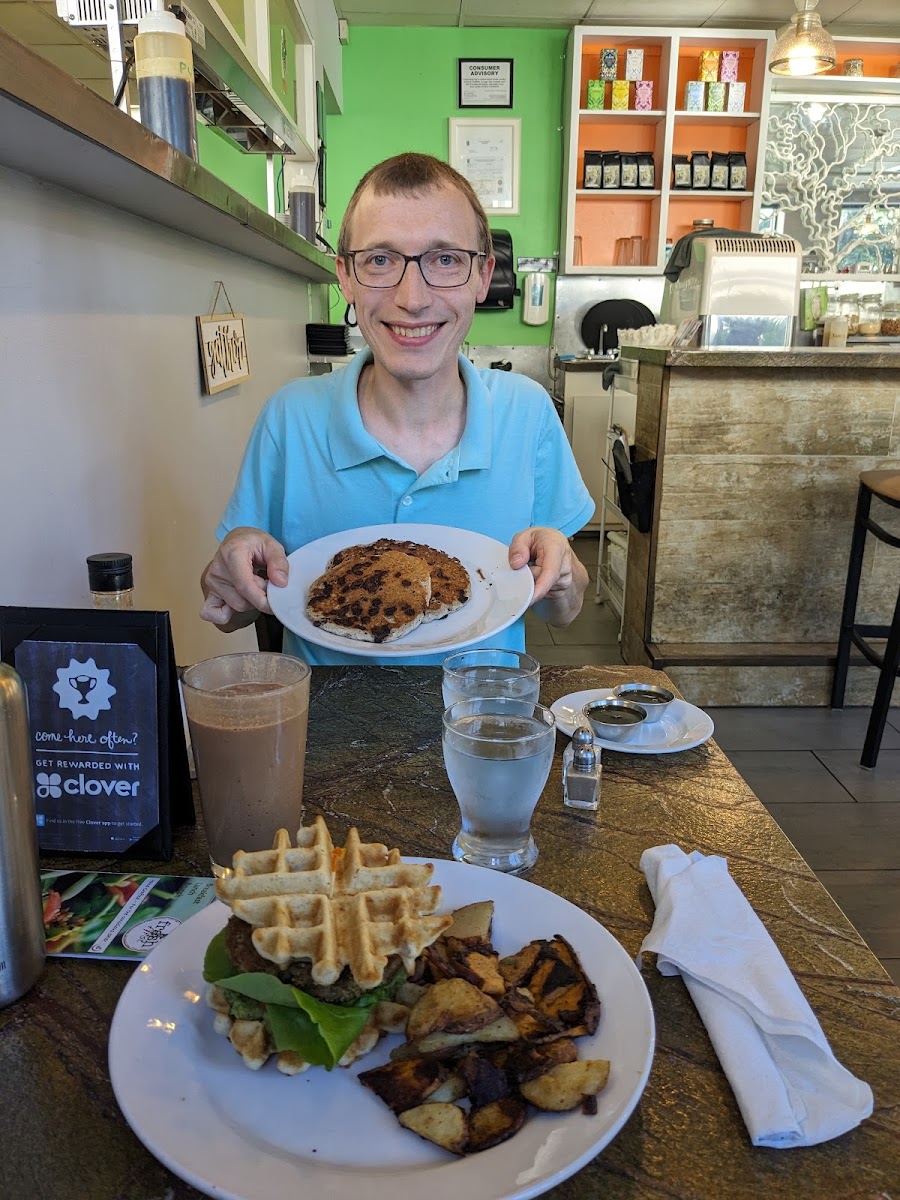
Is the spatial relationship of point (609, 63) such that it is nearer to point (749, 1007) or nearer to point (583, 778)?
point (583, 778)

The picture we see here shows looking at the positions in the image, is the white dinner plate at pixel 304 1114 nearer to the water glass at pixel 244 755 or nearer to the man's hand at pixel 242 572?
the water glass at pixel 244 755

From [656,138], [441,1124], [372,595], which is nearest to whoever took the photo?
[441,1124]

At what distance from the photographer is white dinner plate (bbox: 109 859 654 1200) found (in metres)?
0.44

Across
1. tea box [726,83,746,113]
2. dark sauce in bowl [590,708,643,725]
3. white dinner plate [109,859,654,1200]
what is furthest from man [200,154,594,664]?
tea box [726,83,746,113]

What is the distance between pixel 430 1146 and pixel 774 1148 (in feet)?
0.64

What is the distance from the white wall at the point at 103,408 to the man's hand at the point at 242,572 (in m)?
0.26

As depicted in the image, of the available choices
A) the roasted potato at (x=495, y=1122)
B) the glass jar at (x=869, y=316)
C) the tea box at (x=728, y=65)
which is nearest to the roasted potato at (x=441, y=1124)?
the roasted potato at (x=495, y=1122)

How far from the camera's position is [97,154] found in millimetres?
1124

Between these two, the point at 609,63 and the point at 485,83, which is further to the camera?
the point at 485,83

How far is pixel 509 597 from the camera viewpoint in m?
1.28

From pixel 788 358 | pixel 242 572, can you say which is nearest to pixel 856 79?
pixel 788 358

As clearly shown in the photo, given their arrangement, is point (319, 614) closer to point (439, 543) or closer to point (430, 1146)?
point (439, 543)

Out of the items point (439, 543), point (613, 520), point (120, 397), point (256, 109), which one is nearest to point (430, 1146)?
point (439, 543)

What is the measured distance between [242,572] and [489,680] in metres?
0.44
